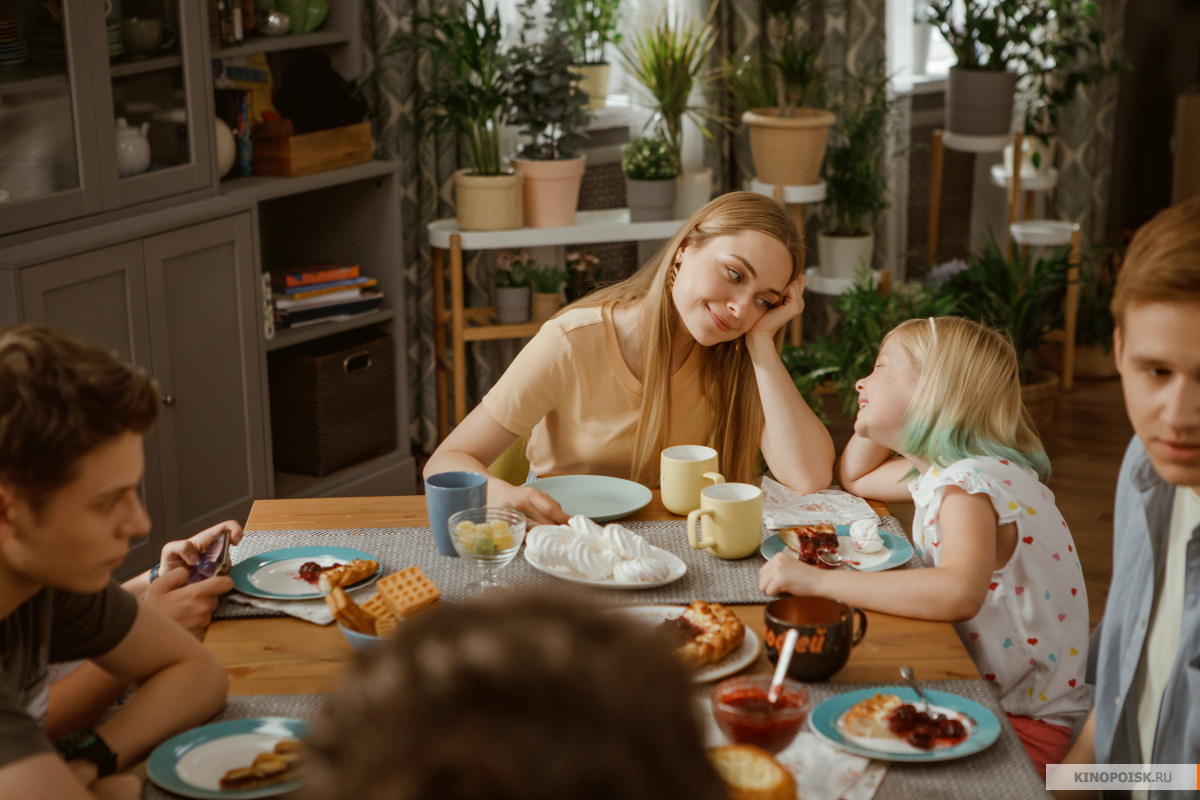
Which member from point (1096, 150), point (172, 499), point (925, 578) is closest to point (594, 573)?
point (925, 578)

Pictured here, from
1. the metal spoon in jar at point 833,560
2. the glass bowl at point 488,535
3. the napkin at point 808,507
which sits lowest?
the napkin at point 808,507

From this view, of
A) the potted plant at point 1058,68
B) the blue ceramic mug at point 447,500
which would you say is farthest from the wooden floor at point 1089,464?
the blue ceramic mug at point 447,500

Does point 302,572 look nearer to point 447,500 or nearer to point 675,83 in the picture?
point 447,500

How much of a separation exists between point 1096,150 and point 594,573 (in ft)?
15.7

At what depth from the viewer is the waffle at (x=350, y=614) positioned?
1.22 metres

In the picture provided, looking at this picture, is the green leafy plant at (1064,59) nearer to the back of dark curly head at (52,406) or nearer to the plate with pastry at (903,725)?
the plate with pastry at (903,725)

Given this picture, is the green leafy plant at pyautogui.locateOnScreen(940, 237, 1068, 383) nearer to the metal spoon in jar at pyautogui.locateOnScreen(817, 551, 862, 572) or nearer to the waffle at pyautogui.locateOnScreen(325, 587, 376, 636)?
the metal spoon in jar at pyautogui.locateOnScreen(817, 551, 862, 572)

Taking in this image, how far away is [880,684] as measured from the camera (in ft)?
3.85

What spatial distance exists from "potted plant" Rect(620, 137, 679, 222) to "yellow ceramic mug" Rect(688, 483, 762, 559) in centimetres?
241

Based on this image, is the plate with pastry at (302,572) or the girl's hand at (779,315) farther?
the girl's hand at (779,315)

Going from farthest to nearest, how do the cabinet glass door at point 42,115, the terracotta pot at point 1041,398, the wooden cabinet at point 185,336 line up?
the terracotta pot at point 1041,398 → the wooden cabinet at point 185,336 → the cabinet glass door at point 42,115

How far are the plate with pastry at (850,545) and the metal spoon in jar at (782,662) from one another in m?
0.32

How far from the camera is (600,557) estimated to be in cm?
145

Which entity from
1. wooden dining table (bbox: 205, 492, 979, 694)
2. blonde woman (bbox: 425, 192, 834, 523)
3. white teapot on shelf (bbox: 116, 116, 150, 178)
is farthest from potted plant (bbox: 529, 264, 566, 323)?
wooden dining table (bbox: 205, 492, 979, 694)
